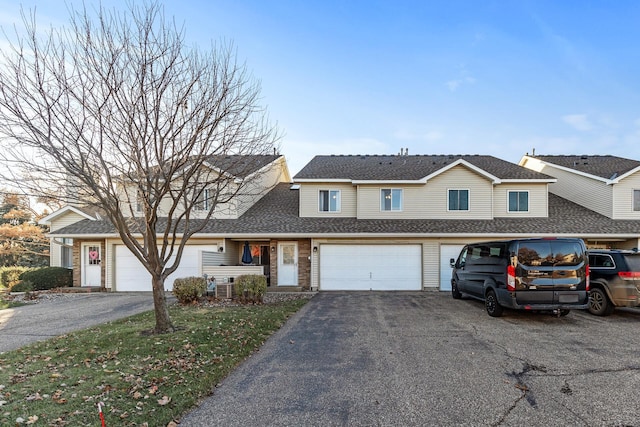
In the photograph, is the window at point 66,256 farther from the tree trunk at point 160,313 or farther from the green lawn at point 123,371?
the tree trunk at point 160,313

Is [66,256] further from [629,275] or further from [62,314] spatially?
[629,275]

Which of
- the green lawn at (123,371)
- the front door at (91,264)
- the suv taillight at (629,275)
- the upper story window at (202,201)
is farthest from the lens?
the front door at (91,264)

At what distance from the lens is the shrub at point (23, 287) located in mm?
15312

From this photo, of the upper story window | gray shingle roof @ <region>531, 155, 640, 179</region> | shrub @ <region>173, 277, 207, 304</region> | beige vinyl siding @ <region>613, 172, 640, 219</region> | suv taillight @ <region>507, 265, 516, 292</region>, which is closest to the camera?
the upper story window

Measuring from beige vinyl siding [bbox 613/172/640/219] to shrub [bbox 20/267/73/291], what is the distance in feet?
82.8

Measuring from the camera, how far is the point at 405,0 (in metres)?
12.9

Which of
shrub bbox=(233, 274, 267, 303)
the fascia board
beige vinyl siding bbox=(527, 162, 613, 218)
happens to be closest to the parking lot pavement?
shrub bbox=(233, 274, 267, 303)

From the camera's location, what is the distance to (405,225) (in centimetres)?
1609

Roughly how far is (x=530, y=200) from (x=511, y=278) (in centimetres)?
1035

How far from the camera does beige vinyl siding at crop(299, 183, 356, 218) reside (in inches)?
684

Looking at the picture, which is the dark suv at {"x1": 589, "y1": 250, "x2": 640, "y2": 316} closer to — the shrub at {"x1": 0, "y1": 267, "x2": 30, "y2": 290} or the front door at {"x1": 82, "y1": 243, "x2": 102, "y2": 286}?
the front door at {"x1": 82, "y1": 243, "x2": 102, "y2": 286}

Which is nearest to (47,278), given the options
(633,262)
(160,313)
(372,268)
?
(160,313)

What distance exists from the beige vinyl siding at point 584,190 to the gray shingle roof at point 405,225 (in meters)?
0.36

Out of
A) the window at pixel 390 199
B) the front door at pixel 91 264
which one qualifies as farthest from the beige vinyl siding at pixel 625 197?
the front door at pixel 91 264
